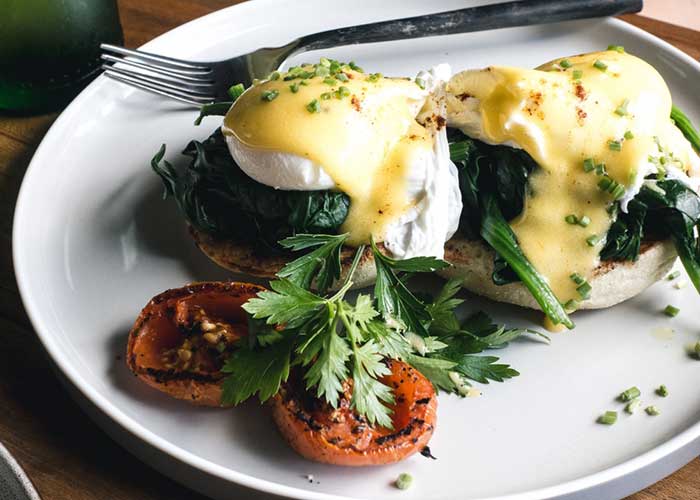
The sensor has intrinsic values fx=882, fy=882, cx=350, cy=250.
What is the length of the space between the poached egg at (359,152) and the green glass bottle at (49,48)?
1.33 m

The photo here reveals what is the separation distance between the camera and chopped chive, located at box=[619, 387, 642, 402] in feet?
9.21

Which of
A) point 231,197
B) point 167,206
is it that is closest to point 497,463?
point 231,197

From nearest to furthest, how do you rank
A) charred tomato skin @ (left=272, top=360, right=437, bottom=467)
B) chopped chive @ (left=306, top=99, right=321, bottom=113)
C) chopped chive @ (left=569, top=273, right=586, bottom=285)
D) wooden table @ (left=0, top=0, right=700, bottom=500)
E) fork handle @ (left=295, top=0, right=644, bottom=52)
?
charred tomato skin @ (left=272, top=360, right=437, bottom=467), wooden table @ (left=0, top=0, right=700, bottom=500), chopped chive @ (left=306, top=99, right=321, bottom=113), chopped chive @ (left=569, top=273, right=586, bottom=285), fork handle @ (left=295, top=0, right=644, bottom=52)

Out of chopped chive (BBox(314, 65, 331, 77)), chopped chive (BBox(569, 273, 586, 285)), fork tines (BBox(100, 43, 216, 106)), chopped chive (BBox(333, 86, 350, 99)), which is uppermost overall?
chopped chive (BBox(314, 65, 331, 77))

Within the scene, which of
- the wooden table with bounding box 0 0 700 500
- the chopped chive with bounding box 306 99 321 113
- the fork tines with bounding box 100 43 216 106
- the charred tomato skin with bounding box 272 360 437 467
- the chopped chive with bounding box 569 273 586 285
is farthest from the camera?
the fork tines with bounding box 100 43 216 106

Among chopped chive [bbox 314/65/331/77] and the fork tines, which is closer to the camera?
chopped chive [bbox 314/65/331/77]

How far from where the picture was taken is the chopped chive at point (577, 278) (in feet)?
9.67

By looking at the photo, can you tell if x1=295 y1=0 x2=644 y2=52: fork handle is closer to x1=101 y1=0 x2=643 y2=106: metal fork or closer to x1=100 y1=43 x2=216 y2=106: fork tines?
x1=101 y1=0 x2=643 y2=106: metal fork

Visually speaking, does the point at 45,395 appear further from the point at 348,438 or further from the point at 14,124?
the point at 14,124

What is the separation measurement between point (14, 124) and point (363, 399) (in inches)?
93.2

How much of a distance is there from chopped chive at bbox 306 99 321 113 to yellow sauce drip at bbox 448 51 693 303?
0.56m

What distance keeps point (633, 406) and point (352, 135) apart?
1.24 meters

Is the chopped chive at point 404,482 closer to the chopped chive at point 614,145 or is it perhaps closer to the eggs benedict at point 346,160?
the eggs benedict at point 346,160

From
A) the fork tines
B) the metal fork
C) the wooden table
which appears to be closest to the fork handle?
the metal fork
